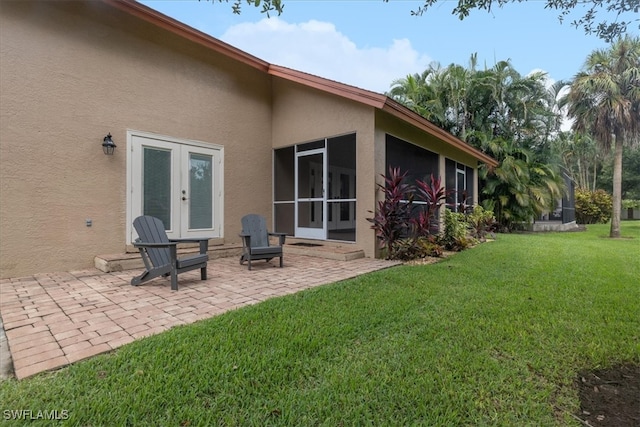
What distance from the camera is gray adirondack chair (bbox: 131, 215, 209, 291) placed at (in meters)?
4.09

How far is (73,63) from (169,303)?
4.87 meters

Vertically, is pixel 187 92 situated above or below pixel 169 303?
above

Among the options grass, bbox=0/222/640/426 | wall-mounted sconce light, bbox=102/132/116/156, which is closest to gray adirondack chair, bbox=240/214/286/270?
grass, bbox=0/222/640/426

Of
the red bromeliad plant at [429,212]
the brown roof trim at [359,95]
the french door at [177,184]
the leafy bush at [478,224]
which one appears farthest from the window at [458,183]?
the french door at [177,184]

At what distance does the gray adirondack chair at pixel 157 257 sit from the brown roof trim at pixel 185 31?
4.09 meters

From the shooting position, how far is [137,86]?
6.27 meters

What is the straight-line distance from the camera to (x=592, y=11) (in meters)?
2.75

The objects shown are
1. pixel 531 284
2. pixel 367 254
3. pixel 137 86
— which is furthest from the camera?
pixel 367 254

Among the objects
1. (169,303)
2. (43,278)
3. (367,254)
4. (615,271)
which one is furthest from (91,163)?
(615,271)

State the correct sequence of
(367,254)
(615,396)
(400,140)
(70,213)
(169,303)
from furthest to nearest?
(400,140)
(367,254)
(70,213)
(169,303)
(615,396)

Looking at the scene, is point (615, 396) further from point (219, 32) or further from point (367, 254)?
point (219, 32)

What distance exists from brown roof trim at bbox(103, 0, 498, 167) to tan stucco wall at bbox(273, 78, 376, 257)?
0.37 meters

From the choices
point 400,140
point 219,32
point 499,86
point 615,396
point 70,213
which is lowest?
point 615,396

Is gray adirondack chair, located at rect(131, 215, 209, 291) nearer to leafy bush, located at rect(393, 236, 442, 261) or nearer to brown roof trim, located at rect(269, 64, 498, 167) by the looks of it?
leafy bush, located at rect(393, 236, 442, 261)
